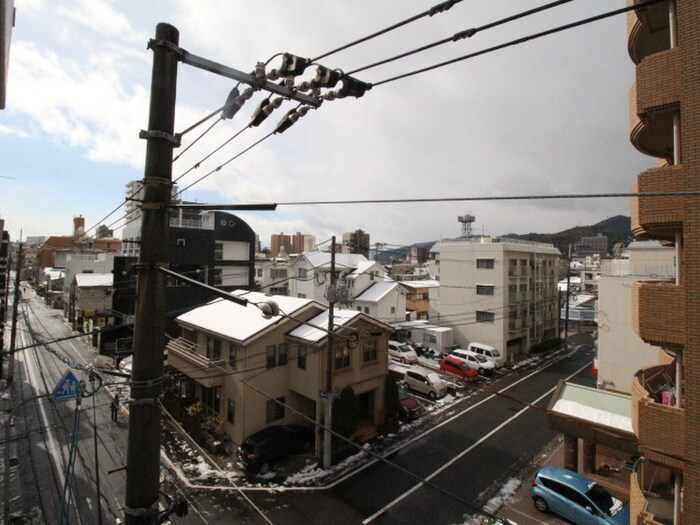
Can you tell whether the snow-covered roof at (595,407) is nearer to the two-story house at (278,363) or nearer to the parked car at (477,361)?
the two-story house at (278,363)

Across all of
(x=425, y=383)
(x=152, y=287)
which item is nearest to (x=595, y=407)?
(x=425, y=383)

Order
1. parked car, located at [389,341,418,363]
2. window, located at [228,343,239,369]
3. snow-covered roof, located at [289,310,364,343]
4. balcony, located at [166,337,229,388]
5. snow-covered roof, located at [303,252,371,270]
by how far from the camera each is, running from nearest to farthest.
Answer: snow-covered roof, located at [289,310,364,343], window, located at [228,343,239,369], balcony, located at [166,337,229,388], parked car, located at [389,341,418,363], snow-covered roof, located at [303,252,371,270]

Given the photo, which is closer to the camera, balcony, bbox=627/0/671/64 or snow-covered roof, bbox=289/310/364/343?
balcony, bbox=627/0/671/64

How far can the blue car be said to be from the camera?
37.3ft

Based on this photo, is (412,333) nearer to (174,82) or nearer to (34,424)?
(34,424)

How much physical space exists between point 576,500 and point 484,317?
21715 millimetres

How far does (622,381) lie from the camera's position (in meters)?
20.5

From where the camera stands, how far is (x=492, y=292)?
32.2 metres

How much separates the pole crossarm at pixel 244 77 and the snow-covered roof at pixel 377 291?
3310 cm

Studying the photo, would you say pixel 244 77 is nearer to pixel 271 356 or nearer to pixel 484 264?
pixel 271 356

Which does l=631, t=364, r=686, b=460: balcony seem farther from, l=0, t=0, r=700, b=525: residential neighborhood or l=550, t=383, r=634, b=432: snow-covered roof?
l=550, t=383, r=634, b=432: snow-covered roof

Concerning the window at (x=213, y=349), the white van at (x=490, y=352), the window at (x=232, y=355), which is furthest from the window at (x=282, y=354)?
the white van at (x=490, y=352)


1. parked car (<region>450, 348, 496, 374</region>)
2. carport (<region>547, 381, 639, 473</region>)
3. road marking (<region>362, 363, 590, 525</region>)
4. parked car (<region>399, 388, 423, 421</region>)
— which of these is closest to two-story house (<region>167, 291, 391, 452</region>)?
parked car (<region>399, 388, 423, 421</region>)

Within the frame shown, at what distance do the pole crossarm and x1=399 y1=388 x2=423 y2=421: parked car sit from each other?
18.4m
